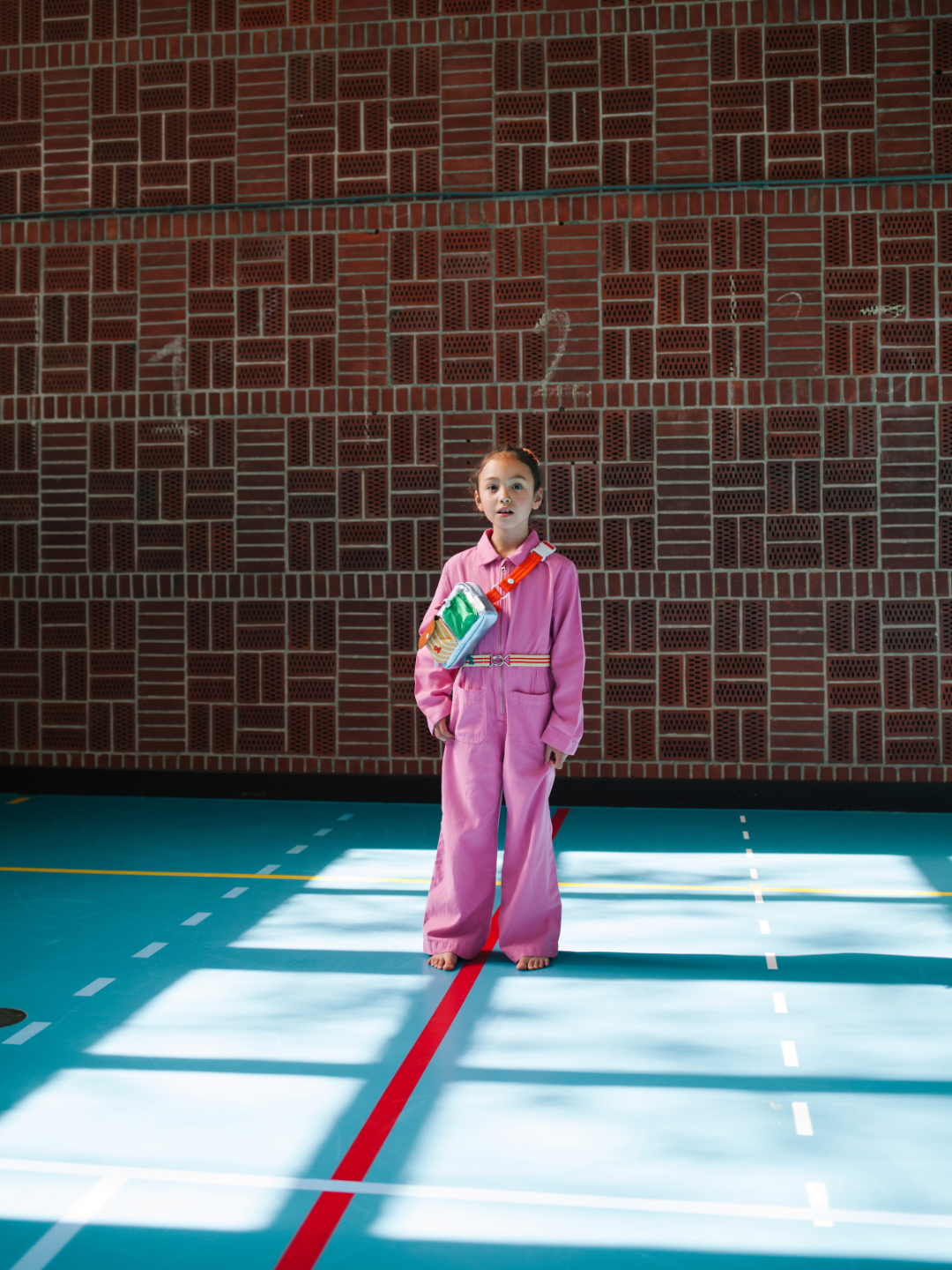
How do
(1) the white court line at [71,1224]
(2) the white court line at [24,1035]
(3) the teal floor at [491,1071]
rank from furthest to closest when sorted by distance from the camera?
(2) the white court line at [24,1035], (3) the teal floor at [491,1071], (1) the white court line at [71,1224]

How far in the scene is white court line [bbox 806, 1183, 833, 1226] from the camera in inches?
93.8

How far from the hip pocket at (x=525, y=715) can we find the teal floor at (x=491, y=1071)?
891 millimetres

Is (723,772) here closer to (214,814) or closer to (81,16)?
(214,814)

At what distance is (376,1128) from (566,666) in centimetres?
180

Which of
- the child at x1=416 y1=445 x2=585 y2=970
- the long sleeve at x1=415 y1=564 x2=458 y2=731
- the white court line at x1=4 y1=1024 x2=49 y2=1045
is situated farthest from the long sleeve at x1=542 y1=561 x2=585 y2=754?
the white court line at x1=4 y1=1024 x2=49 y2=1045

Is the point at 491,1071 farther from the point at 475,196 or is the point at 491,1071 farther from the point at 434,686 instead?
the point at 475,196

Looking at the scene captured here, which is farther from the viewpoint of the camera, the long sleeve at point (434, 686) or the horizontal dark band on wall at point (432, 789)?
the horizontal dark band on wall at point (432, 789)

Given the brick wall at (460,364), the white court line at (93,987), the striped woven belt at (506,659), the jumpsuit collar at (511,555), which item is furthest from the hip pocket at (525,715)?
the brick wall at (460,364)

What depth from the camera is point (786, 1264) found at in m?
2.23

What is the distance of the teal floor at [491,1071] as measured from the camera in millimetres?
2363

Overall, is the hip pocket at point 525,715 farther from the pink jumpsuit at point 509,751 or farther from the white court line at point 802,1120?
the white court line at point 802,1120

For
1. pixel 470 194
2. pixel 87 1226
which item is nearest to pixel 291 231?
pixel 470 194

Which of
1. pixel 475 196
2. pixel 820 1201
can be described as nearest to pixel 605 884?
pixel 820 1201

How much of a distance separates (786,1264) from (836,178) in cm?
684
